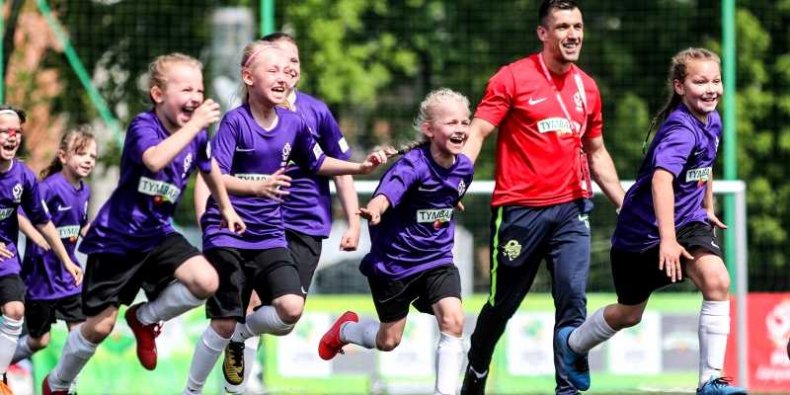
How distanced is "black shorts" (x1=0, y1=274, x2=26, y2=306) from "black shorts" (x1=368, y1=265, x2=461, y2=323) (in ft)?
7.62

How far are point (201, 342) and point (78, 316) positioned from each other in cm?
236

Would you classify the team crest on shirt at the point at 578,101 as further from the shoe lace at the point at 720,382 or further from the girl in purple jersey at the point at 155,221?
the girl in purple jersey at the point at 155,221

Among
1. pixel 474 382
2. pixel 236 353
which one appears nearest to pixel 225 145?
pixel 236 353

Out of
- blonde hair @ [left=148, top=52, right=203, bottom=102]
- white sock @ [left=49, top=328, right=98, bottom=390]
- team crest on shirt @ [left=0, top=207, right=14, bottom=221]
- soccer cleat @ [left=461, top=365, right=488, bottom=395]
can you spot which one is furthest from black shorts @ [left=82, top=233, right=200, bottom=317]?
soccer cleat @ [left=461, top=365, right=488, bottom=395]

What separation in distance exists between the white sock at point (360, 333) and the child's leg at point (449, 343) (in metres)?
0.58

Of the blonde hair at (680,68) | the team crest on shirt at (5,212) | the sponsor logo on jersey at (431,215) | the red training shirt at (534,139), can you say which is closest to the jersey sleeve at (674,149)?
the blonde hair at (680,68)

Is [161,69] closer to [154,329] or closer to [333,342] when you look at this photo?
[154,329]

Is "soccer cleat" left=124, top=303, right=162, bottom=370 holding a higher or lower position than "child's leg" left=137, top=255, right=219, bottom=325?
lower

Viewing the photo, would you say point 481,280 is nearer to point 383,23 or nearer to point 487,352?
point 487,352

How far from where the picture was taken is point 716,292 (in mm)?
7770

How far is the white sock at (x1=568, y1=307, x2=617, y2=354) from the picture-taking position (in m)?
8.30

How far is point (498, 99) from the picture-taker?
28.7 ft

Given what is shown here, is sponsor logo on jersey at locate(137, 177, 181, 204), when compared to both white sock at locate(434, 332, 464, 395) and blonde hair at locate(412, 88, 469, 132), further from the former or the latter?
white sock at locate(434, 332, 464, 395)

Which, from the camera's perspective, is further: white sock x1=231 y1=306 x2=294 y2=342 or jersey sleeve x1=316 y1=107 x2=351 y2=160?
jersey sleeve x1=316 y1=107 x2=351 y2=160
